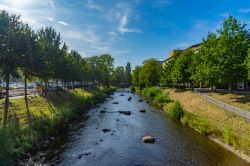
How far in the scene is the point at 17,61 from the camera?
1082 inches

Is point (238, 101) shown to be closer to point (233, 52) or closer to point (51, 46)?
point (233, 52)

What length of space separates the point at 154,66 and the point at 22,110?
70.0 m

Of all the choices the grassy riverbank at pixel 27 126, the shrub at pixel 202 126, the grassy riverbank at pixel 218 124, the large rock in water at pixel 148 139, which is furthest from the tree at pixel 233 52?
the grassy riverbank at pixel 27 126

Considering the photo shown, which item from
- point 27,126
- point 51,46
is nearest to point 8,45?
point 27,126

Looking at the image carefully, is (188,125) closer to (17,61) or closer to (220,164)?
(220,164)

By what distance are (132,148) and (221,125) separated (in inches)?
473

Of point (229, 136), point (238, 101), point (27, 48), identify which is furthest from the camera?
point (238, 101)

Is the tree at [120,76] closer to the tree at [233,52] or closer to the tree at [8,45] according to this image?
the tree at [233,52]

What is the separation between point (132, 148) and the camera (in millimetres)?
23188

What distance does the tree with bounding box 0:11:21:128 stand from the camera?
2603 cm

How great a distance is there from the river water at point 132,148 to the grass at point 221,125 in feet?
3.78

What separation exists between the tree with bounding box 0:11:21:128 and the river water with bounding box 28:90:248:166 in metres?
9.54

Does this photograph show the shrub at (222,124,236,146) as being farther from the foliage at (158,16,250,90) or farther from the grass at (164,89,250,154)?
the foliage at (158,16,250,90)

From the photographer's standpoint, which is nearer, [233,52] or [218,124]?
[218,124]
